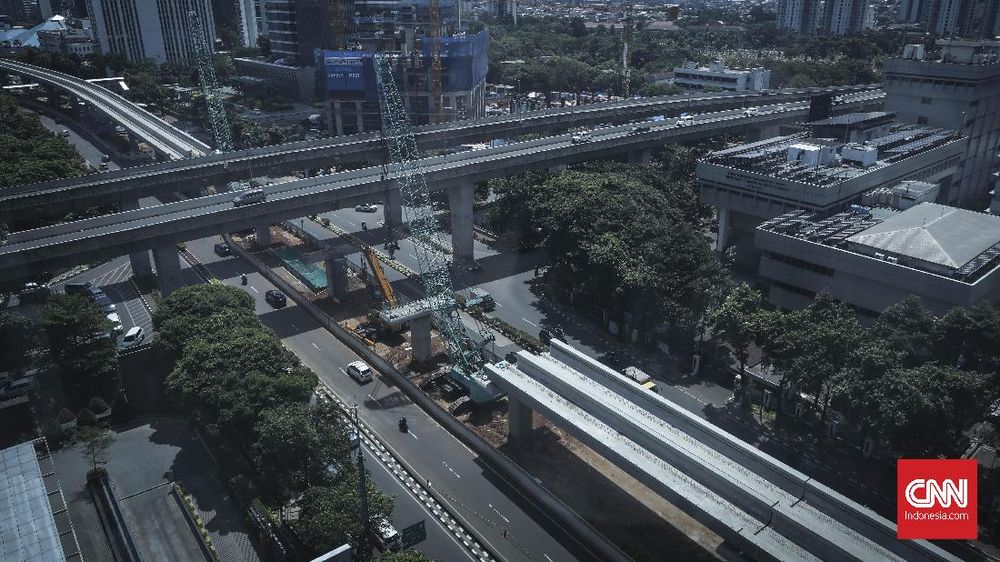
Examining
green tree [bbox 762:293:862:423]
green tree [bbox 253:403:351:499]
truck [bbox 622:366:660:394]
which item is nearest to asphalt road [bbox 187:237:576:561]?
green tree [bbox 253:403:351:499]

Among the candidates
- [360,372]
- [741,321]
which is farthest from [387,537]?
[741,321]

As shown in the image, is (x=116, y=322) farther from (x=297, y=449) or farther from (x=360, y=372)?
(x=297, y=449)

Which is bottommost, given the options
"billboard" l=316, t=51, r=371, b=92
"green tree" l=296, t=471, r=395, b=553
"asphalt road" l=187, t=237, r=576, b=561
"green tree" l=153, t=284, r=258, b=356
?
"asphalt road" l=187, t=237, r=576, b=561

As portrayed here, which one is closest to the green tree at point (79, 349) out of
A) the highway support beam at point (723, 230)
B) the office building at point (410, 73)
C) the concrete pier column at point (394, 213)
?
the concrete pier column at point (394, 213)

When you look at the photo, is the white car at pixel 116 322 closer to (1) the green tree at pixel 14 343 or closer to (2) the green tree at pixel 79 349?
(1) the green tree at pixel 14 343

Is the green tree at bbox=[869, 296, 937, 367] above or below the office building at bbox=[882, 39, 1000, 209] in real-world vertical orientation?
below

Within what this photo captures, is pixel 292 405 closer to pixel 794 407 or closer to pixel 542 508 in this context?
pixel 542 508

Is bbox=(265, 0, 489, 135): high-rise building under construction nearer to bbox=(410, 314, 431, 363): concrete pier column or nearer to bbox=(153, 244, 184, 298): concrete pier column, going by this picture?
bbox=(153, 244, 184, 298): concrete pier column
